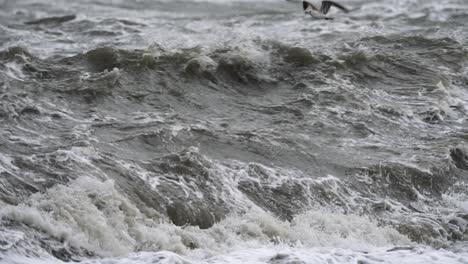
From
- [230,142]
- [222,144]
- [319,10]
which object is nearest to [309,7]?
[319,10]

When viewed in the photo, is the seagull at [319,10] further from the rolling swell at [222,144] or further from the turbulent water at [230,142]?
the rolling swell at [222,144]

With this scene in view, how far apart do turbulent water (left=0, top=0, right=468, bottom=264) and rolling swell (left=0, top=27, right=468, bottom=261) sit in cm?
2

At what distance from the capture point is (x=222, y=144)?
8.96 m

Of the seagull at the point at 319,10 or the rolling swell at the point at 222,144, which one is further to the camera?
the seagull at the point at 319,10

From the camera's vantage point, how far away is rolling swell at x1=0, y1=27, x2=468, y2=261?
23.1 feet

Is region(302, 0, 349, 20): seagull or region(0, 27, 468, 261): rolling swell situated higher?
region(302, 0, 349, 20): seagull

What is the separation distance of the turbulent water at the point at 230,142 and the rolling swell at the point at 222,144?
2cm

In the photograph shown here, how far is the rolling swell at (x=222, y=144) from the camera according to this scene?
704 cm

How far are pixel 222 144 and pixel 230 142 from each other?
126mm

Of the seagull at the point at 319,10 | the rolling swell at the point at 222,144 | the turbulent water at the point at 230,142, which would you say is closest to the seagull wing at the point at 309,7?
the seagull at the point at 319,10

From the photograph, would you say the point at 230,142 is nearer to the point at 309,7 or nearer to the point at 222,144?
the point at 222,144

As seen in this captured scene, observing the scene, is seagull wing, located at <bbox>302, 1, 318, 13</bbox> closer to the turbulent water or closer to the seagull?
the seagull

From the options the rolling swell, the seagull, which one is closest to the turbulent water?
the rolling swell

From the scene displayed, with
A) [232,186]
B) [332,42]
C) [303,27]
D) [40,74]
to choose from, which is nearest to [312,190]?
[232,186]
